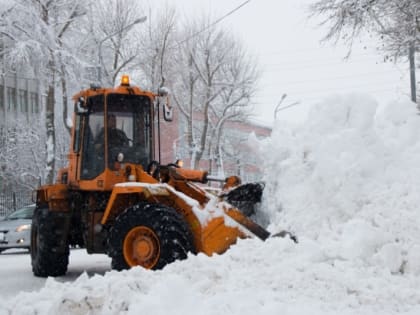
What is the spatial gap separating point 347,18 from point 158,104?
4.78 m

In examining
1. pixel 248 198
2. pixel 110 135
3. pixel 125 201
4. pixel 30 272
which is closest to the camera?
pixel 125 201

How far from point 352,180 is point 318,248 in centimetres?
146

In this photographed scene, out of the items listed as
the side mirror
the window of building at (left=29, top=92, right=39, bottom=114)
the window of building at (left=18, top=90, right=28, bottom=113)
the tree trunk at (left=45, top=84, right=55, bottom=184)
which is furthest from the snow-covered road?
the window of building at (left=18, top=90, right=28, bottom=113)

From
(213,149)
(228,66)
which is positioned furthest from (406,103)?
(213,149)

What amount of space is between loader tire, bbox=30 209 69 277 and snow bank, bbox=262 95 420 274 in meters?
3.40

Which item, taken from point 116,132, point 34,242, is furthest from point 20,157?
point 116,132

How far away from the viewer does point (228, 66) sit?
3478cm

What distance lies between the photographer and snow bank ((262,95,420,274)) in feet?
20.6

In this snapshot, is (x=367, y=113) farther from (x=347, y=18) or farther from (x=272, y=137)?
(x=347, y=18)

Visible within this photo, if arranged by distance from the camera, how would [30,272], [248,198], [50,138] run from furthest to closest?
1. [50,138]
2. [30,272]
3. [248,198]

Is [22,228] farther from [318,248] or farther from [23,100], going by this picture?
[23,100]

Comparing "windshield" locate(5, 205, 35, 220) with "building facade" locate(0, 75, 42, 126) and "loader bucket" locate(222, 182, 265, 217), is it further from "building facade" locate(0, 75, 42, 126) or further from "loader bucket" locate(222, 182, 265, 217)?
"building facade" locate(0, 75, 42, 126)

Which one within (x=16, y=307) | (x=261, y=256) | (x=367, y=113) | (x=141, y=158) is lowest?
(x=16, y=307)

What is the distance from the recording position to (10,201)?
28.5 metres
